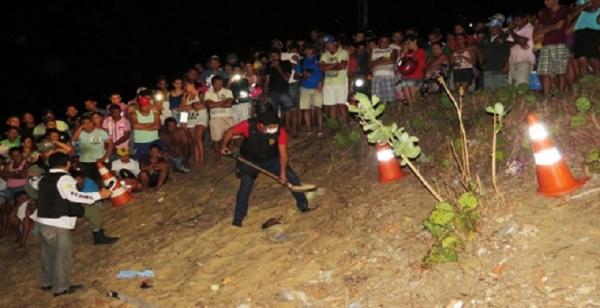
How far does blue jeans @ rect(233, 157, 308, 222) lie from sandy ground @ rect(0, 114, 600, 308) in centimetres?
18

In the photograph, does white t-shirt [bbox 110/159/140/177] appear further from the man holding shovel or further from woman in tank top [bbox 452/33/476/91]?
woman in tank top [bbox 452/33/476/91]

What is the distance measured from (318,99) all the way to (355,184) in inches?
130

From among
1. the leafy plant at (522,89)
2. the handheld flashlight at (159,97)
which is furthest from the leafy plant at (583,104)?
the handheld flashlight at (159,97)

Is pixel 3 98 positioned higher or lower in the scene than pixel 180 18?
lower

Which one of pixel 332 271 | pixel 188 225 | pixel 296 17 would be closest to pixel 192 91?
pixel 188 225

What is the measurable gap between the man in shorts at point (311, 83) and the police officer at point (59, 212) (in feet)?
14.7

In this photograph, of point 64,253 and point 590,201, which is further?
point 64,253

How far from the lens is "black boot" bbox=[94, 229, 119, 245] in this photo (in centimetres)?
950

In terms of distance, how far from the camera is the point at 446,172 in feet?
24.6

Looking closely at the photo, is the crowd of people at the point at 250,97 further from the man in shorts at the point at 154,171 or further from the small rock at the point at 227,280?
the small rock at the point at 227,280

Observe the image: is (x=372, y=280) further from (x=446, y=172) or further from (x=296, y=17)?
(x=296, y=17)

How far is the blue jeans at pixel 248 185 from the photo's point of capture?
812 centimetres

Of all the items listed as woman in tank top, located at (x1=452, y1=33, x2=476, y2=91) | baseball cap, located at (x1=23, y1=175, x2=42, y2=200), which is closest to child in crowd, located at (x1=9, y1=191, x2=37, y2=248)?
baseball cap, located at (x1=23, y1=175, x2=42, y2=200)

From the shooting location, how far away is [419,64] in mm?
10492
